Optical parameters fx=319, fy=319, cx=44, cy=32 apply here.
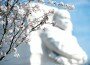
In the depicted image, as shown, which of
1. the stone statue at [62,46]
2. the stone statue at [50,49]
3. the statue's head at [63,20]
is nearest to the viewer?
the stone statue at [50,49]

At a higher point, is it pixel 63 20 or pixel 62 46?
pixel 63 20

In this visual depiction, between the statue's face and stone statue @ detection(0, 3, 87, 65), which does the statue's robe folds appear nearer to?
stone statue @ detection(0, 3, 87, 65)

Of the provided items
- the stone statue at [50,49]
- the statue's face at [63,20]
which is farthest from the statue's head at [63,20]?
the stone statue at [50,49]

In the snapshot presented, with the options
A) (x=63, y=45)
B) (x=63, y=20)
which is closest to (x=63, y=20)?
(x=63, y=20)

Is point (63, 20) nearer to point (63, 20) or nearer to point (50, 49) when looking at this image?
point (63, 20)

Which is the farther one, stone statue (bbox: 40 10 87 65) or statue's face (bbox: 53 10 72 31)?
statue's face (bbox: 53 10 72 31)

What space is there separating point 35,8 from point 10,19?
0.31 meters

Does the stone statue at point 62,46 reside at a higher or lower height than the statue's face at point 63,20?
lower

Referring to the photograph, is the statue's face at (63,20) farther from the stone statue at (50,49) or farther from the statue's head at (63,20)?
the stone statue at (50,49)

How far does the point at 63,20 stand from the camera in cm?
493

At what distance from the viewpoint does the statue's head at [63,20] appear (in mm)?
4906

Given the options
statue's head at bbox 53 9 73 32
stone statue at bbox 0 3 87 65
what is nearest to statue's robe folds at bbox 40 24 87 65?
stone statue at bbox 0 3 87 65

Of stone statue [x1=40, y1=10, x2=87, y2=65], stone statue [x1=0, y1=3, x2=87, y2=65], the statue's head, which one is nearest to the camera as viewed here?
stone statue [x1=0, y1=3, x2=87, y2=65]

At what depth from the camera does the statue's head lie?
491cm
